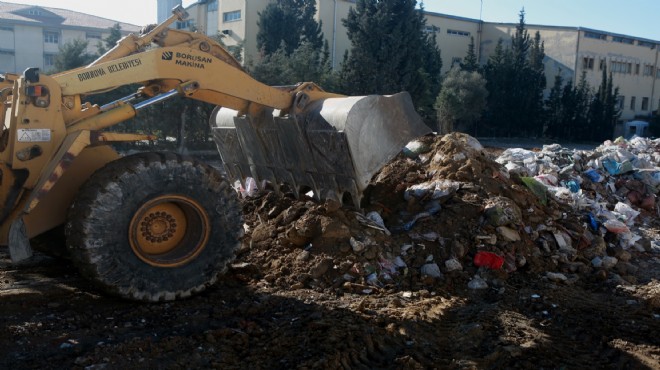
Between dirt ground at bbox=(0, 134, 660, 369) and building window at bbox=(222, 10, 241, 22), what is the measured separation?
2963 cm

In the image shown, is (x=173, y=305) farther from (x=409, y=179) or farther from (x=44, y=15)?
(x=44, y=15)

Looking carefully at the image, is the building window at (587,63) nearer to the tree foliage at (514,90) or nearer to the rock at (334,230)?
the tree foliage at (514,90)

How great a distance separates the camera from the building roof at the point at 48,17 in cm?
4091

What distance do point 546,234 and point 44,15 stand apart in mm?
42944

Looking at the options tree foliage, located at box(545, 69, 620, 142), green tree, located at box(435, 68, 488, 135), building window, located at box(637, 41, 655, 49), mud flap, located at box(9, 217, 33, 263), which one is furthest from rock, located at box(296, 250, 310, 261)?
building window, located at box(637, 41, 655, 49)

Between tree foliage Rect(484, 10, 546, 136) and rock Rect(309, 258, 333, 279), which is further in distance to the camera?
tree foliage Rect(484, 10, 546, 136)

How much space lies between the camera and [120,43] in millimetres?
6102

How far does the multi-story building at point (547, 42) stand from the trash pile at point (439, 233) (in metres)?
29.3

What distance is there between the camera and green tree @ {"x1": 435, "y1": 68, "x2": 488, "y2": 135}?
31.9 meters

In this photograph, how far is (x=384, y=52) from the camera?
26.3m

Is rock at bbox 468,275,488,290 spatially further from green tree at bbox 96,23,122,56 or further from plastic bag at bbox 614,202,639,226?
green tree at bbox 96,23,122,56

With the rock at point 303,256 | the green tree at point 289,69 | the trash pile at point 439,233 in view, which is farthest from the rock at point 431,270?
the green tree at point 289,69

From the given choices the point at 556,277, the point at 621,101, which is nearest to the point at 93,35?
the point at 621,101

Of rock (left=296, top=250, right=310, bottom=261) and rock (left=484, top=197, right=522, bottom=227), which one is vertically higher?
rock (left=484, top=197, right=522, bottom=227)
